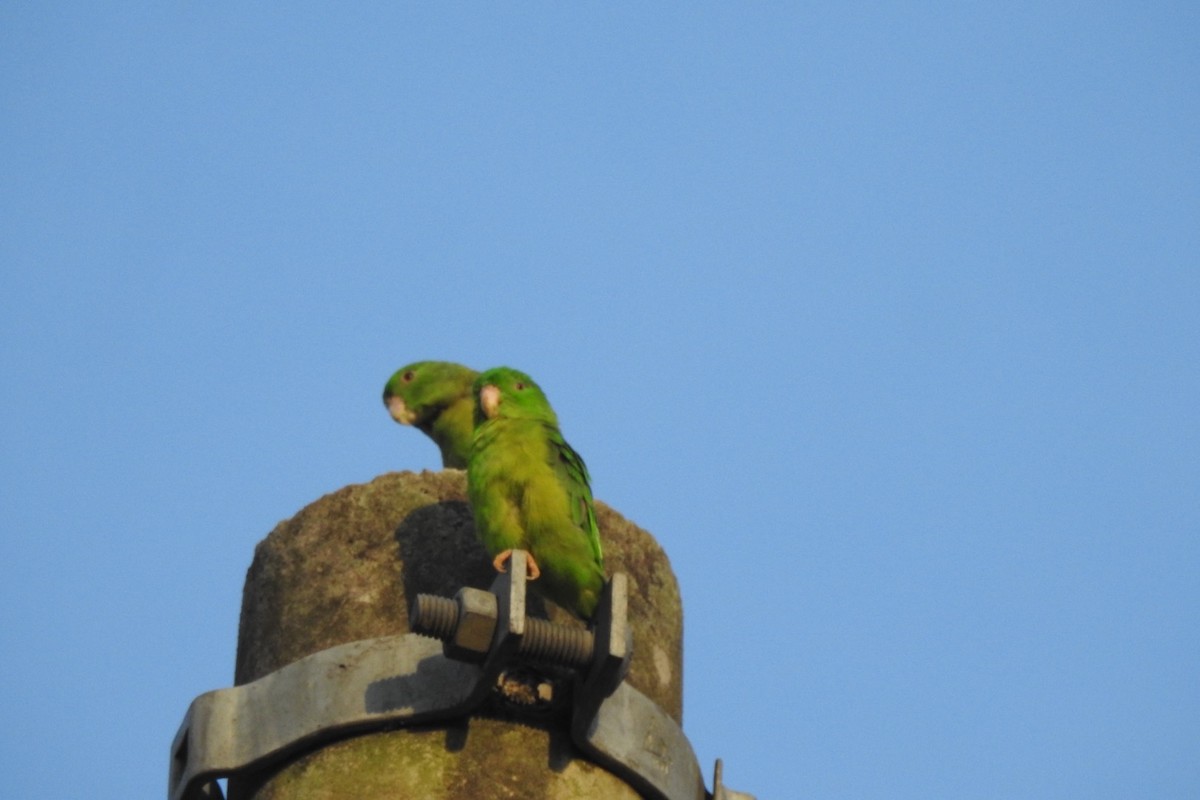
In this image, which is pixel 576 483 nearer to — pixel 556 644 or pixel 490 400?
pixel 490 400

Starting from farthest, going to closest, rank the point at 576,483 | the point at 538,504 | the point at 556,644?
the point at 576,483 → the point at 538,504 → the point at 556,644

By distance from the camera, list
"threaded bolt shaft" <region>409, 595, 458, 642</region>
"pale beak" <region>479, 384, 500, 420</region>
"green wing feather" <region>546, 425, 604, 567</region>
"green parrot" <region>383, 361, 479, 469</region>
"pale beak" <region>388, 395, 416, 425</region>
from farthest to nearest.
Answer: "pale beak" <region>388, 395, 416, 425</region>
"green parrot" <region>383, 361, 479, 469</region>
"pale beak" <region>479, 384, 500, 420</region>
"green wing feather" <region>546, 425, 604, 567</region>
"threaded bolt shaft" <region>409, 595, 458, 642</region>

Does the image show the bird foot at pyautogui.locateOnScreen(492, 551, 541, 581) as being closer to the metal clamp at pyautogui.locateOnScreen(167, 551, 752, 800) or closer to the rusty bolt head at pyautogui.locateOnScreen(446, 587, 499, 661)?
the metal clamp at pyautogui.locateOnScreen(167, 551, 752, 800)

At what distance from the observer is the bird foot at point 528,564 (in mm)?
4863

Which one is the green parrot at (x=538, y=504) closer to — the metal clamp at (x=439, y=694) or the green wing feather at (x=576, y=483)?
the green wing feather at (x=576, y=483)

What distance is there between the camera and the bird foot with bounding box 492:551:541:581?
191 inches

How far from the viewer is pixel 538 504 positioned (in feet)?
19.2

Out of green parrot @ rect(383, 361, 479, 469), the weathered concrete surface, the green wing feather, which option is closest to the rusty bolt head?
the weathered concrete surface

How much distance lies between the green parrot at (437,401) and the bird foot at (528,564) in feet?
12.9

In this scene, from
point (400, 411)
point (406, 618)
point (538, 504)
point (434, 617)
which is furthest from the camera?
point (400, 411)

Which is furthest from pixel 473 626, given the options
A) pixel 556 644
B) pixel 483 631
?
pixel 556 644

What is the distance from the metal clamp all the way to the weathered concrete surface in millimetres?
85

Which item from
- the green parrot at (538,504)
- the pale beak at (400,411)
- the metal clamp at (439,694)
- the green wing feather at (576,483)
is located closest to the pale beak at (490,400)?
the green parrot at (538,504)

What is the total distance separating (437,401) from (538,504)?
3.93m
